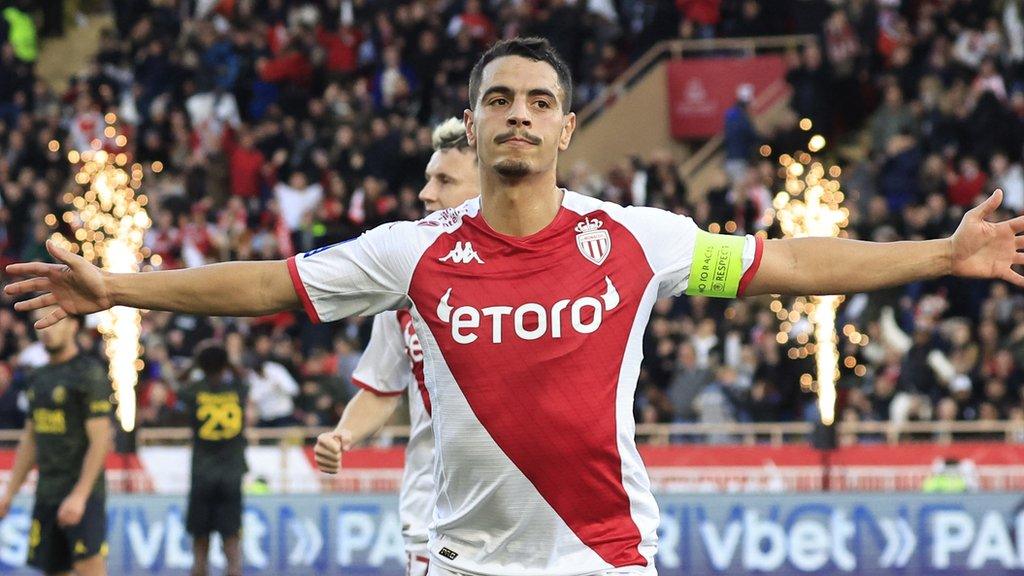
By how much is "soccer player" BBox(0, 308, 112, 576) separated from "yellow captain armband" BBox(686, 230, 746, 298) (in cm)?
671

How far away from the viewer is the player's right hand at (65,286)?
201 inches

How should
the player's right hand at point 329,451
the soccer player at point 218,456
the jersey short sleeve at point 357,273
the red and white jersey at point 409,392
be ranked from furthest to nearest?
the soccer player at point 218,456, the red and white jersey at point 409,392, the player's right hand at point 329,451, the jersey short sleeve at point 357,273

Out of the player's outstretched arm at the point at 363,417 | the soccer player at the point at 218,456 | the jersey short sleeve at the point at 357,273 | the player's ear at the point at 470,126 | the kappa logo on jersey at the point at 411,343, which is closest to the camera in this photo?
the jersey short sleeve at the point at 357,273

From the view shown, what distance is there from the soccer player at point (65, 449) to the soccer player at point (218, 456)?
203 centimetres

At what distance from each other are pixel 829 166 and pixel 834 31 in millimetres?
1637

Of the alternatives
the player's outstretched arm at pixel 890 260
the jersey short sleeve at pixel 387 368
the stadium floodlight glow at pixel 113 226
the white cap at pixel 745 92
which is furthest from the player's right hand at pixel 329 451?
the white cap at pixel 745 92

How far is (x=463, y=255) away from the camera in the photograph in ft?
17.4

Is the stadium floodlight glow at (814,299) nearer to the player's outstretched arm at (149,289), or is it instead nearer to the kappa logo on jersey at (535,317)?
the kappa logo on jersey at (535,317)

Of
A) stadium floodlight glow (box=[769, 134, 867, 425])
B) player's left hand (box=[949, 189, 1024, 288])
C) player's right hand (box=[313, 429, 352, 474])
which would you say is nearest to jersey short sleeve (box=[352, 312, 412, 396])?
player's right hand (box=[313, 429, 352, 474])

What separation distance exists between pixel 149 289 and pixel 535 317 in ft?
3.62

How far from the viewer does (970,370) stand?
59.0 feet

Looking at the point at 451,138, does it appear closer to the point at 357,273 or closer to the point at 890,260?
the point at 357,273

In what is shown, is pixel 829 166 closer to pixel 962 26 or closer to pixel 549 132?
pixel 962 26

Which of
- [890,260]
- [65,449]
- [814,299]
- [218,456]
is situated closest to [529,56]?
[890,260]
